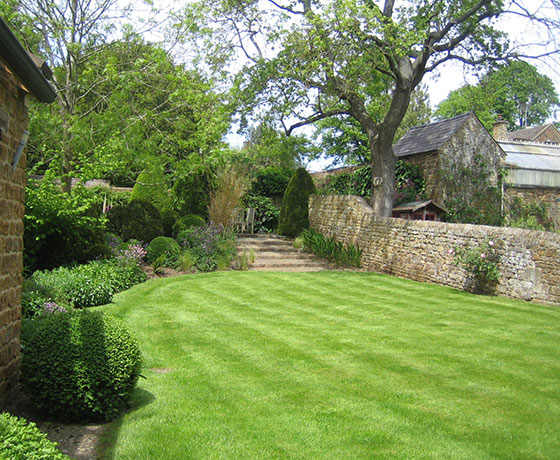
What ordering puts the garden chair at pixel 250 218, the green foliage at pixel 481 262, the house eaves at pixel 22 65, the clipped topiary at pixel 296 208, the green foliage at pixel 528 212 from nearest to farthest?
the house eaves at pixel 22 65, the green foliage at pixel 481 262, the clipped topiary at pixel 296 208, the garden chair at pixel 250 218, the green foliage at pixel 528 212

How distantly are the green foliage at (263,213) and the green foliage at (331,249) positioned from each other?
2481 mm

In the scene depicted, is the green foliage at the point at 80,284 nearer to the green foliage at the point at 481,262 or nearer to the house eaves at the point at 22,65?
the house eaves at the point at 22,65

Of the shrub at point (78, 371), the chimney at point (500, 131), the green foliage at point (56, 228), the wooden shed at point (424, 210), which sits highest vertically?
the chimney at point (500, 131)

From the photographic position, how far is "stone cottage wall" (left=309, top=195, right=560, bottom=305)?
10789mm

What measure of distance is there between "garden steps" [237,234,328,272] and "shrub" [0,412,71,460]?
40.7 feet

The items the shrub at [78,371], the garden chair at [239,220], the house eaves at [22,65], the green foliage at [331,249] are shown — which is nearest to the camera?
the house eaves at [22,65]

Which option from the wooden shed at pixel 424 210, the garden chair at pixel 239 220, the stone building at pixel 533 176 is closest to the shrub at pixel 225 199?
the garden chair at pixel 239 220

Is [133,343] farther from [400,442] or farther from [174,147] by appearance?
[174,147]

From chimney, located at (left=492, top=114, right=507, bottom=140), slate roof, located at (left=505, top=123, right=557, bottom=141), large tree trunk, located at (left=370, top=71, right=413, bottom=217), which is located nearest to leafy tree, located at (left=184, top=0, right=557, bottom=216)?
large tree trunk, located at (left=370, top=71, right=413, bottom=217)

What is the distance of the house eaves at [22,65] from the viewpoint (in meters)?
3.86

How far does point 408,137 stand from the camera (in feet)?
68.8

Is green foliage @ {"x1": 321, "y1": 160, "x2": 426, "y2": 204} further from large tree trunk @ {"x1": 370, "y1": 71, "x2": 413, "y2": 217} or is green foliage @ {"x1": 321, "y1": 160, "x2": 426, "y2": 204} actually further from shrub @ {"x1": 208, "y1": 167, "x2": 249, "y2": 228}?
shrub @ {"x1": 208, "y1": 167, "x2": 249, "y2": 228}

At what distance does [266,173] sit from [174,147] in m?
7.00

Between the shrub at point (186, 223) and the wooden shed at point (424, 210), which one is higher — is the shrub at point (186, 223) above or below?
below
